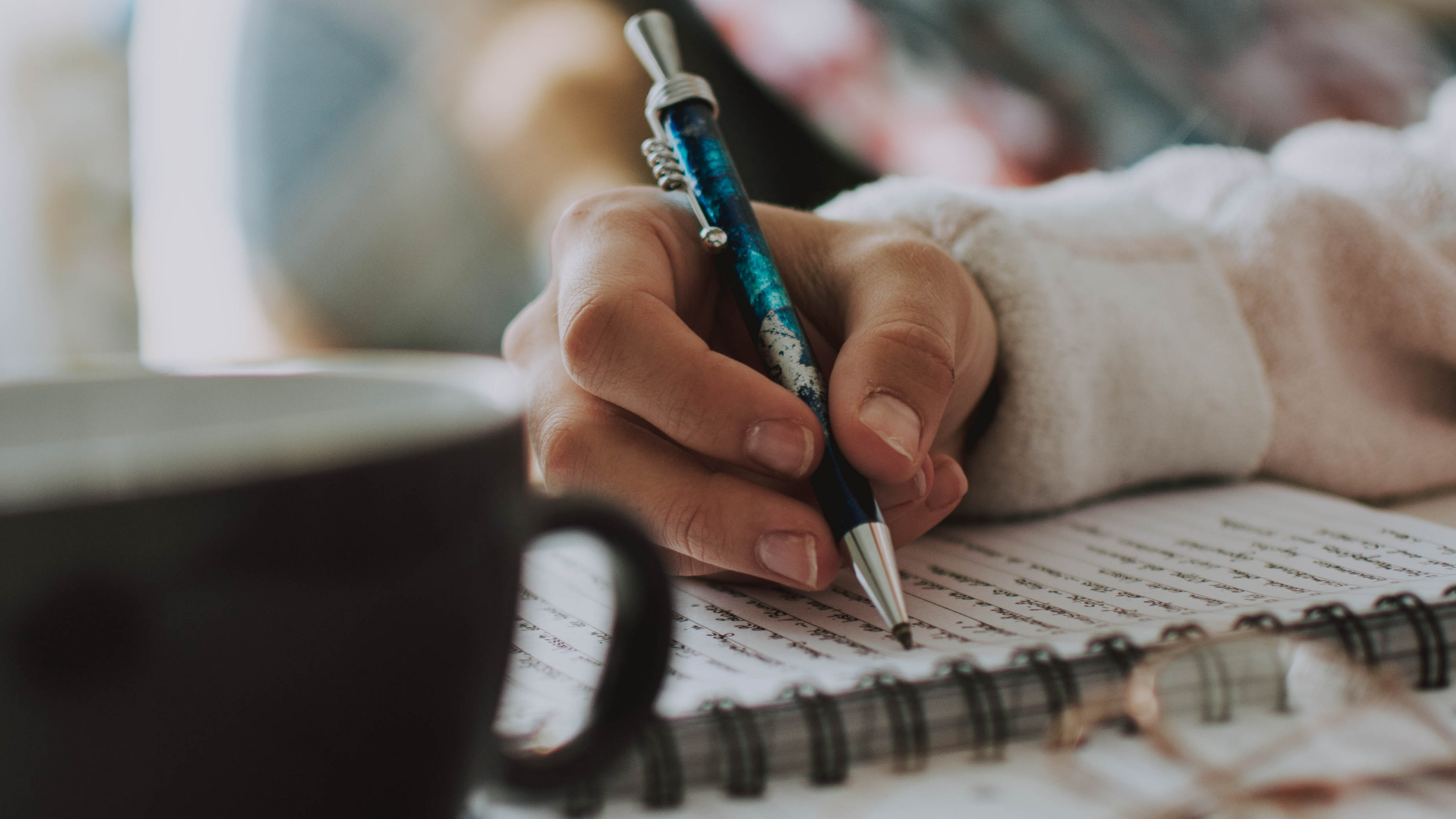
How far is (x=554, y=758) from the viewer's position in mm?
170

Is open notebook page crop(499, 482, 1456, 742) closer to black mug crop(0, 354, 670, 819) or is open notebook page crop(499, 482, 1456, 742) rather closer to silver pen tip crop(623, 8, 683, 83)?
black mug crop(0, 354, 670, 819)

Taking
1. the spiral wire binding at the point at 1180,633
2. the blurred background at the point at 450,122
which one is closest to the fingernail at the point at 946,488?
the spiral wire binding at the point at 1180,633

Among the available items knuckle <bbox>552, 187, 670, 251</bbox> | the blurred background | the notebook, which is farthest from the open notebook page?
the blurred background

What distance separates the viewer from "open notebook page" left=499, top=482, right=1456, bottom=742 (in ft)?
0.81

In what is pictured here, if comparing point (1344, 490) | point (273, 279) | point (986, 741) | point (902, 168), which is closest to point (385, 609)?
point (986, 741)

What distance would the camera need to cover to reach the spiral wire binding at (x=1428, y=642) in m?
0.23

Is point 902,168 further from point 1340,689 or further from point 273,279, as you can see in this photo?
point 1340,689

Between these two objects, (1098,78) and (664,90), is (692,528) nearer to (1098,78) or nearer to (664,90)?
(664,90)

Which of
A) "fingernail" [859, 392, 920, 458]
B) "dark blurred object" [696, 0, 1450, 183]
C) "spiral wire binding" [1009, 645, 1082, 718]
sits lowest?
"spiral wire binding" [1009, 645, 1082, 718]

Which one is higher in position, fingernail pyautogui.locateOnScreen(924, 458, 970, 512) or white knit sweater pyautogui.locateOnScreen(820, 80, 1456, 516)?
white knit sweater pyautogui.locateOnScreen(820, 80, 1456, 516)

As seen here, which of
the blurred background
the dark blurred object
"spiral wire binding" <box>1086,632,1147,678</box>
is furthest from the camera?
the dark blurred object

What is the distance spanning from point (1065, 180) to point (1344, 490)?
238 mm

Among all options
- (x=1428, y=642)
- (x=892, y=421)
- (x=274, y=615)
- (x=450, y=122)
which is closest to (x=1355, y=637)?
(x=1428, y=642)

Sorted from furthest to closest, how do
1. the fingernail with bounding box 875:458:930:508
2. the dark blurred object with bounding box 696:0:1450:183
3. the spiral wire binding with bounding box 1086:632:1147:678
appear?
1. the dark blurred object with bounding box 696:0:1450:183
2. the fingernail with bounding box 875:458:930:508
3. the spiral wire binding with bounding box 1086:632:1147:678
